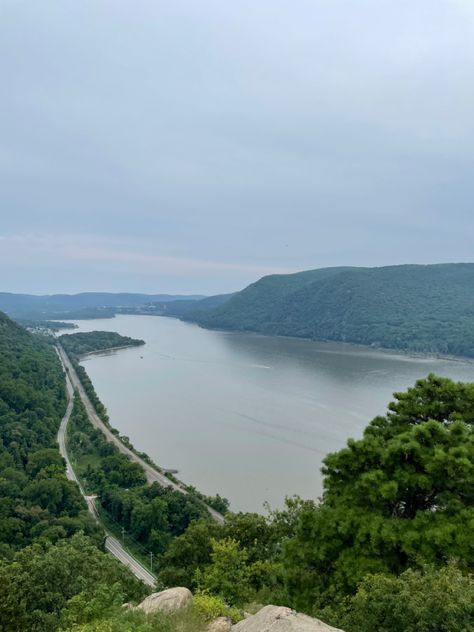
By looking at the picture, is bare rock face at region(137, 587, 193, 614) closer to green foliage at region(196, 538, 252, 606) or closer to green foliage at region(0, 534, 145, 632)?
green foliage at region(0, 534, 145, 632)

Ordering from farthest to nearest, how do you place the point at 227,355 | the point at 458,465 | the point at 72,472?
the point at 227,355 < the point at 72,472 < the point at 458,465

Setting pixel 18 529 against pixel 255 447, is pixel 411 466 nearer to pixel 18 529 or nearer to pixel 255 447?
pixel 18 529

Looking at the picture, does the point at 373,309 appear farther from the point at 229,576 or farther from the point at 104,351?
the point at 229,576

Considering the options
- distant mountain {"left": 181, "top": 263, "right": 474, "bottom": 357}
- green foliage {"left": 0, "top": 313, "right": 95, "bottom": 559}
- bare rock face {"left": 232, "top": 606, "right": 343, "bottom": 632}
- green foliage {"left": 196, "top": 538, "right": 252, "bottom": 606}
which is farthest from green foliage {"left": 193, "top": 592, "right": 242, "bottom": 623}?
distant mountain {"left": 181, "top": 263, "right": 474, "bottom": 357}

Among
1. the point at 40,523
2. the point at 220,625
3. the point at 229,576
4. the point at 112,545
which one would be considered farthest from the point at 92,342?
the point at 220,625

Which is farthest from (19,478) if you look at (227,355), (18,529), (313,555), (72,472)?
(227,355)

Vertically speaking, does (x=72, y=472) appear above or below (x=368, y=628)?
below
